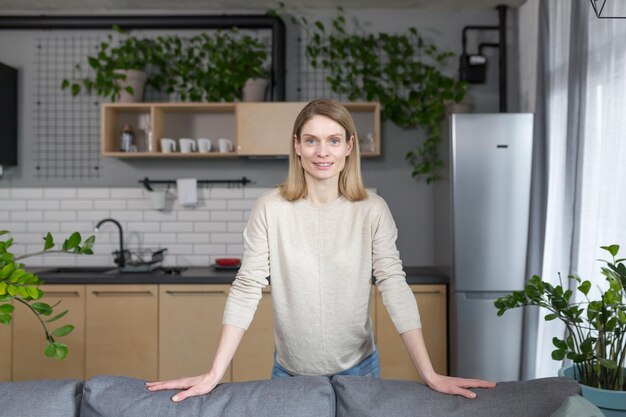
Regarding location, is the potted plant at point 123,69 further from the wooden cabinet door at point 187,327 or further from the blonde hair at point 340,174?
the blonde hair at point 340,174

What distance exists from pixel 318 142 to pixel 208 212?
2.67 metres

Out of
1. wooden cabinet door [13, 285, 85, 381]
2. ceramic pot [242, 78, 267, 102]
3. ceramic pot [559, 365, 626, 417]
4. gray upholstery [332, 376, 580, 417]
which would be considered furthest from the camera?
ceramic pot [242, 78, 267, 102]

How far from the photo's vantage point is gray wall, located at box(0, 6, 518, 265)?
14.4 ft

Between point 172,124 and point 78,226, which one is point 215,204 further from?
point 78,226

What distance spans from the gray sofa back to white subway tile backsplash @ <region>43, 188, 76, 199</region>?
2.94 metres

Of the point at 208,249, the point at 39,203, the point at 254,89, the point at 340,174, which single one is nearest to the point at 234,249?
the point at 208,249

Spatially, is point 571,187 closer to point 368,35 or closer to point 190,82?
point 368,35

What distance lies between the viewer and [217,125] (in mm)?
4402

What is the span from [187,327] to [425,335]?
1443mm

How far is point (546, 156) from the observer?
11.5ft

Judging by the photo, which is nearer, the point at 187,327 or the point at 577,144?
the point at 577,144

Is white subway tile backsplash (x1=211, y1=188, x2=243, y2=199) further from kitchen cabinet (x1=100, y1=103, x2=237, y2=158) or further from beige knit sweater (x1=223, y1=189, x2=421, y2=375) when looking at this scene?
beige knit sweater (x1=223, y1=189, x2=421, y2=375)

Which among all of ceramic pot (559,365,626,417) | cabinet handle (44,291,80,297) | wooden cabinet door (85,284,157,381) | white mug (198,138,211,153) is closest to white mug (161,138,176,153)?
white mug (198,138,211,153)

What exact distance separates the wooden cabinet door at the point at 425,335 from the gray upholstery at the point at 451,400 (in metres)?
2.11
